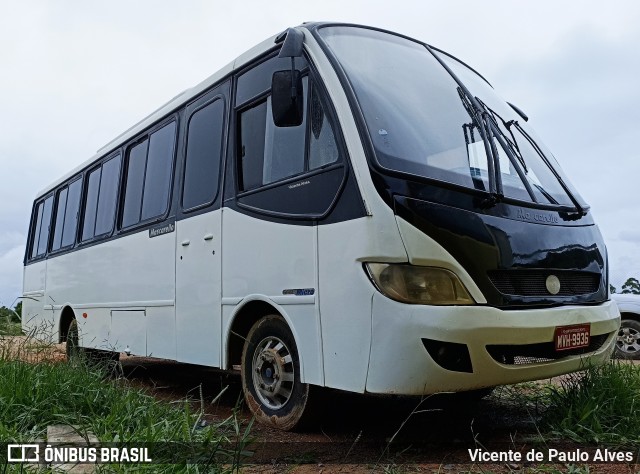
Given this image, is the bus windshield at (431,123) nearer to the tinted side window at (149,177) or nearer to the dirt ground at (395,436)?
the dirt ground at (395,436)

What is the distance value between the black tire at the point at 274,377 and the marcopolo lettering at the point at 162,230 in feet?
5.63

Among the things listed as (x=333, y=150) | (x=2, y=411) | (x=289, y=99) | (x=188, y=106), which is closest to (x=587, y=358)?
(x=333, y=150)

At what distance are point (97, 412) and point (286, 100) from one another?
92.3 inches

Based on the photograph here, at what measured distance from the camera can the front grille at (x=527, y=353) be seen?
3.50 metres

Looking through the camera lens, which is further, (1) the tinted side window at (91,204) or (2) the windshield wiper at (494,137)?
(1) the tinted side window at (91,204)

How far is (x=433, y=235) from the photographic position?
3.46 metres

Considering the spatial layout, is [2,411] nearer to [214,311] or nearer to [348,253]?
[214,311]

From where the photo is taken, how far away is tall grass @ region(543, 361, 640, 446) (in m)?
3.60

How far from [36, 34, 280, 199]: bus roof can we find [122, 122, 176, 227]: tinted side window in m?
0.19

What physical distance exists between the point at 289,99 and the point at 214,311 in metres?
1.87

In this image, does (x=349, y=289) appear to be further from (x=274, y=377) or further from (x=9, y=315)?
(x=9, y=315)

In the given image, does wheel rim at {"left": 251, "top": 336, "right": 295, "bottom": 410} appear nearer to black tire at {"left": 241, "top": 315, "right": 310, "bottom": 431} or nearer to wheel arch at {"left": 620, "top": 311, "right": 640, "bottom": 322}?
black tire at {"left": 241, "top": 315, "right": 310, "bottom": 431}

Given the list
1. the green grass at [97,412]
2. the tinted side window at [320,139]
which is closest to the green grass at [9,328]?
the green grass at [97,412]

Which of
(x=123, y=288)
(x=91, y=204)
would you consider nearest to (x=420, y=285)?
(x=123, y=288)
